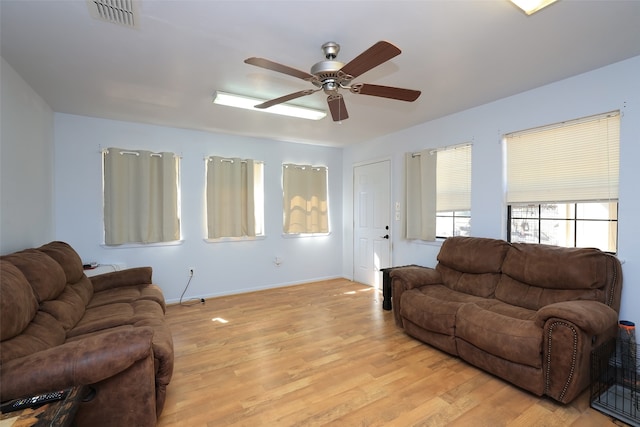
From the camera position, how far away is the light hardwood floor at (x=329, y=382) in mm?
1960

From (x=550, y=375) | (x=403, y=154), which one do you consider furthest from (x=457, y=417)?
(x=403, y=154)

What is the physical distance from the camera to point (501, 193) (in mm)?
3312

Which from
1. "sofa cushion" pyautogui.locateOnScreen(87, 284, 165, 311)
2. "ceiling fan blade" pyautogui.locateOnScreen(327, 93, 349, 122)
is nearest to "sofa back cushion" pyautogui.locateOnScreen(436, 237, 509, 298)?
"ceiling fan blade" pyautogui.locateOnScreen(327, 93, 349, 122)

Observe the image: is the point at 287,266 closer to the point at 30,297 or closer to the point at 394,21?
the point at 30,297

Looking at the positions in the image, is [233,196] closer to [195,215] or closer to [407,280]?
[195,215]

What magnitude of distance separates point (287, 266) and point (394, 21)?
13.6 ft

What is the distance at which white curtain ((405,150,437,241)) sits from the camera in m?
4.03

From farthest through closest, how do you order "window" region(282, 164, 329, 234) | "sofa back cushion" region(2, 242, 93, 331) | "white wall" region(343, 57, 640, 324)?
"window" region(282, 164, 329, 234) → "white wall" region(343, 57, 640, 324) → "sofa back cushion" region(2, 242, 93, 331)

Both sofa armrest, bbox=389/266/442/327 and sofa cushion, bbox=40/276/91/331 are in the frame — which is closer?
sofa cushion, bbox=40/276/91/331

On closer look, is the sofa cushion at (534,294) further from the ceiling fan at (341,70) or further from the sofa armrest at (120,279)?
the sofa armrest at (120,279)

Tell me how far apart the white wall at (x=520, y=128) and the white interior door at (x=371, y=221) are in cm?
20

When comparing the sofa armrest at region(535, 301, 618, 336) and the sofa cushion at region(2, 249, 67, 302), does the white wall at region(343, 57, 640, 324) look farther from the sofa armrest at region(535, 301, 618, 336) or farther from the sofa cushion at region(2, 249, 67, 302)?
the sofa cushion at region(2, 249, 67, 302)

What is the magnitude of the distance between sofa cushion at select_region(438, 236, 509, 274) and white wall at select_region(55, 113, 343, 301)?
2.67 metres

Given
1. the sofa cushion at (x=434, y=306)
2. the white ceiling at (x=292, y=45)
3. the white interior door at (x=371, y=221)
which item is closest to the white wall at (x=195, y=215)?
the white interior door at (x=371, y=221)
